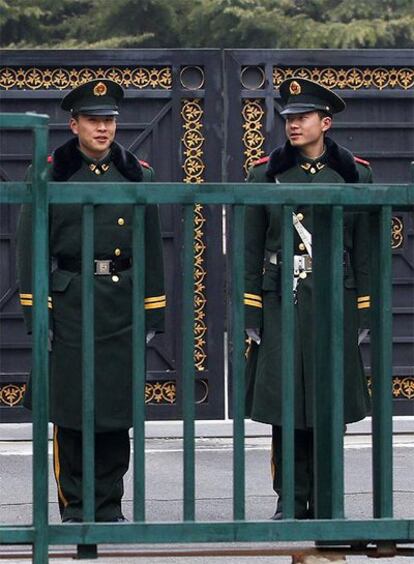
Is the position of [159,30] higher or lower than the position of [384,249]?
higher

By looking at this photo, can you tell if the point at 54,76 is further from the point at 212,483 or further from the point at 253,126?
the point at 212,483

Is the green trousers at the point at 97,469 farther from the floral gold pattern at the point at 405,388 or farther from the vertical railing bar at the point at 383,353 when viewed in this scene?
the floral gold pattern at the point at 405,388

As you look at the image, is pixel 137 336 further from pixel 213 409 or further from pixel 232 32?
pixel 232 32

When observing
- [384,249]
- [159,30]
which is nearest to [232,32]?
[159,30]

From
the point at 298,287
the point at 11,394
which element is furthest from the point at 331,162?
the point at 11,394

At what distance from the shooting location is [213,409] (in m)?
11.3

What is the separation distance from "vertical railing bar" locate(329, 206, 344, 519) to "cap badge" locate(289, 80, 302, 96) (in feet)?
8.62

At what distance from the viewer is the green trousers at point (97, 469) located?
7.60 m

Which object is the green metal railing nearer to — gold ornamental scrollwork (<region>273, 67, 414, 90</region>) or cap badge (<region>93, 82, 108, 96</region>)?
Answer: cap badge (<region>93, 82, 108, 96</region>)

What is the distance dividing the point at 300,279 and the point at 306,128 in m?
0.63

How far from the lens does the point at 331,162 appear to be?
7.77 m

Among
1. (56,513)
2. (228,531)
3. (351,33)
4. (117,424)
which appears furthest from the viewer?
(351,33)

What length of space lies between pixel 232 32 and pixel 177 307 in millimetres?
11649

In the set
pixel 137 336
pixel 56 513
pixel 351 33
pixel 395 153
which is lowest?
pixel 56 513
